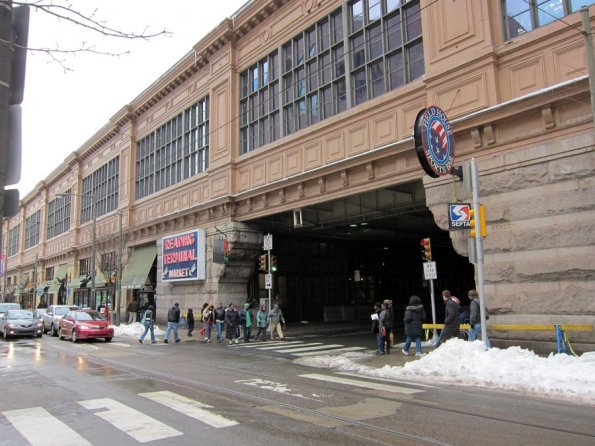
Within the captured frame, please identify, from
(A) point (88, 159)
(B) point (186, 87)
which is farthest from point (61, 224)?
(B) point (186, 87)

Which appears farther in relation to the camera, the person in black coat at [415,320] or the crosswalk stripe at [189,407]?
the person in black coat at [415,320]

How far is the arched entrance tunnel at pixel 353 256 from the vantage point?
881 inches

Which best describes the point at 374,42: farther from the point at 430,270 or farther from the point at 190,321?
the point at 190,321

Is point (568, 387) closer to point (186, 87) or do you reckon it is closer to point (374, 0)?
point (374, 0)

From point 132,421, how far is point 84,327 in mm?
16595

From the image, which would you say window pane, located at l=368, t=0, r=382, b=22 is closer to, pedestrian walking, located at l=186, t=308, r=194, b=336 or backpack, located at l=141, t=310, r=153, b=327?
backpack, located at l=141, t=310, r=153, b=327

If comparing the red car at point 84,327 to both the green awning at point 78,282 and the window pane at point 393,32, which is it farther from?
the green awning at point 78,282

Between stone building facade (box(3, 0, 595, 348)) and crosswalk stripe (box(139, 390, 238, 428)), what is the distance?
370 cm

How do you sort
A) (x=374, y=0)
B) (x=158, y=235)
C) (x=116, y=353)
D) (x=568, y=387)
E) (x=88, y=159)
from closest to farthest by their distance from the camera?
(x=568, y=387), (x=116, y=353), (x=374, y=0), (x=158, y=235), (x=88, y=159)

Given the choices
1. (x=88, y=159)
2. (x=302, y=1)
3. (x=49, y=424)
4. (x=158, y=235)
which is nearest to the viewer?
(x=49, y=424)

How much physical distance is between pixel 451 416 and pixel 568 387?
2920 millimetres

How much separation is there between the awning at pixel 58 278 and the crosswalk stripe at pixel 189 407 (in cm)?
4483

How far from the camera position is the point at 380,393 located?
9.05 m

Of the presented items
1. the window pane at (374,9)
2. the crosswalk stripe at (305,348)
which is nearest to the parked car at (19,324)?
the crosswalk stripe at (305,348)
